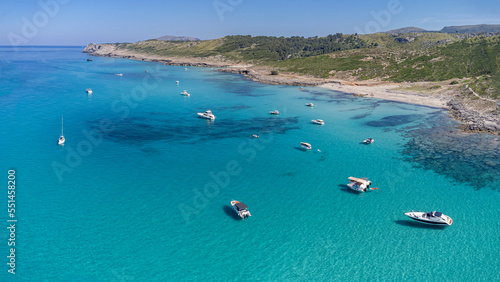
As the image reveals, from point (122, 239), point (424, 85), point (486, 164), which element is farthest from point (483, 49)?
point (122, 239)

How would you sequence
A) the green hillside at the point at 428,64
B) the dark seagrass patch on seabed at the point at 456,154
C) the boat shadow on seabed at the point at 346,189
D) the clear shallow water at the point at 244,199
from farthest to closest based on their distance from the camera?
the green hillside at the point at 428,64 < the dark seagrass patch on seabed at the point at 456,154 < the boat shadow on seabed at the point at 346,189 < the clear shallow water at the point at 244,199

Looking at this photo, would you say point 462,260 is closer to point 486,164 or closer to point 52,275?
point 486,164

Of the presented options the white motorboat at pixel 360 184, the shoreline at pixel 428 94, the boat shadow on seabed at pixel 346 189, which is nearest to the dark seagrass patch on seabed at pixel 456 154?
the shoreline at pixel 428 94

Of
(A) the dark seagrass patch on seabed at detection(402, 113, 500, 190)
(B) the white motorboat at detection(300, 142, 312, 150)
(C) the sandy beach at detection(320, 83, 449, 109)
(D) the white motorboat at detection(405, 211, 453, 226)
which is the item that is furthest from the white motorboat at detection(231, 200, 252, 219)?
(C) the sandy beach at detection(320, 83, 449, 109)

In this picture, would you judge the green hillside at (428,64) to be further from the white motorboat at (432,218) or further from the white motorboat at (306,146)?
the white motorboat at (432,218)

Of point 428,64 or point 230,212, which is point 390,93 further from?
point 230,212

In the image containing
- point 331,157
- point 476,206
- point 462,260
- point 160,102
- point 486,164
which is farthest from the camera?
point 160,102
